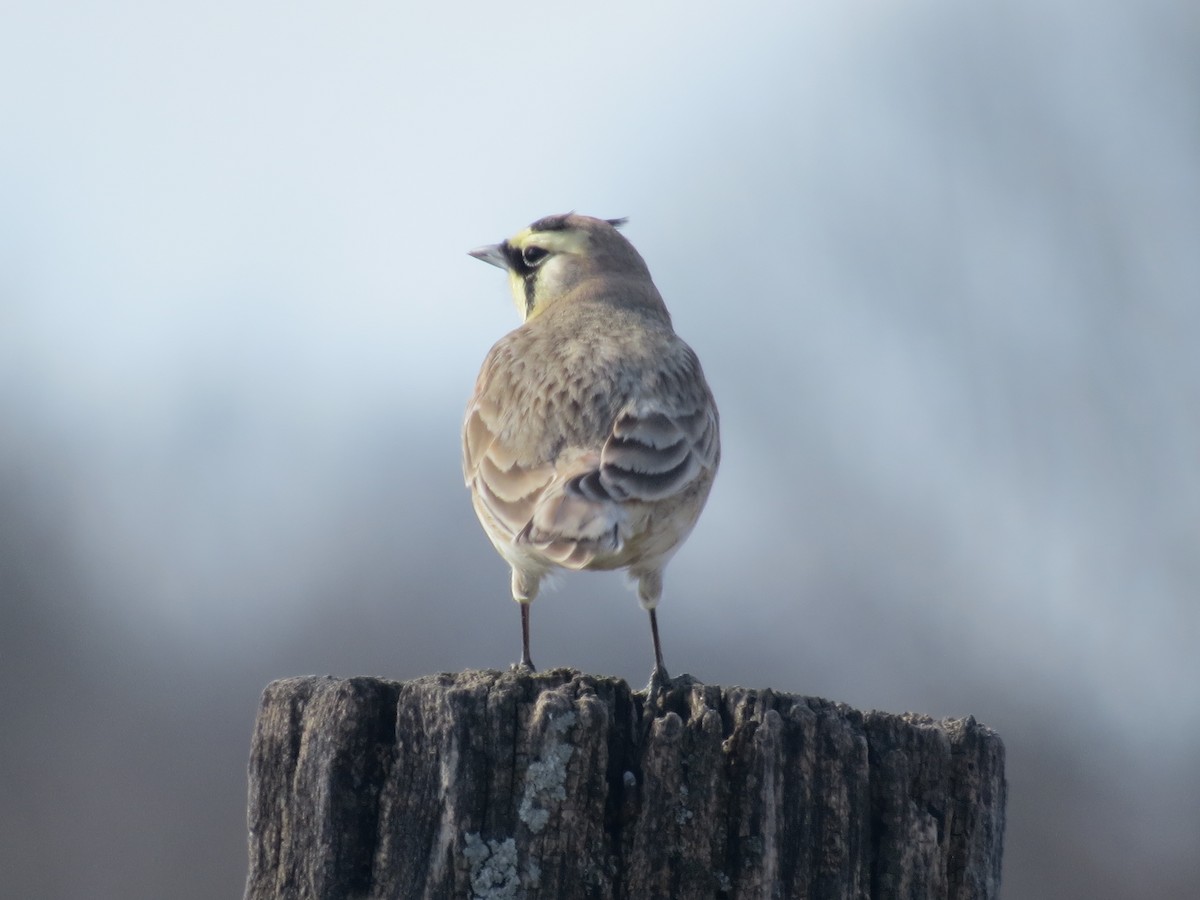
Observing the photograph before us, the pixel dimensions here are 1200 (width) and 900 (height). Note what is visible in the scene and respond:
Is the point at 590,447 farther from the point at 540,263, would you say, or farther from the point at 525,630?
the point at 540,263

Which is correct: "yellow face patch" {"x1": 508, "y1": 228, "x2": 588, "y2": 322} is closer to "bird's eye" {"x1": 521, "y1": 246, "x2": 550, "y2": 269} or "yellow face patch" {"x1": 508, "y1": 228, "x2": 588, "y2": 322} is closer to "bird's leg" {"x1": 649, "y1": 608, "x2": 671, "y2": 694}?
"bird's eye" {"x1": 521, "y1": 246, "x2": 550, "y2": 269}

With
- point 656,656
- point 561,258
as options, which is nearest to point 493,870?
Answer: point 656,656

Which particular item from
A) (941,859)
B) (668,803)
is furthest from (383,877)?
(941,859)

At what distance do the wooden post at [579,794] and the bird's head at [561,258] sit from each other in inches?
188

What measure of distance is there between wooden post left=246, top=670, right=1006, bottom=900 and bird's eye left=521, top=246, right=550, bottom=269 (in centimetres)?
499

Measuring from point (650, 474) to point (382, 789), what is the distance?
2.49 meters

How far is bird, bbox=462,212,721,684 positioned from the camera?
6410 mm

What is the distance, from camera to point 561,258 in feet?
30.4

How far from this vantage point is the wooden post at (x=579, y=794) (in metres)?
4.31

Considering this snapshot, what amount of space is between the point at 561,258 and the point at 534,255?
0.67 feet

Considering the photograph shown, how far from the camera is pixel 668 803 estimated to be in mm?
4355

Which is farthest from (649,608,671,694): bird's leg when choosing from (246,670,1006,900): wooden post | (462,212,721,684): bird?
(246,670,1006,900): wooden post

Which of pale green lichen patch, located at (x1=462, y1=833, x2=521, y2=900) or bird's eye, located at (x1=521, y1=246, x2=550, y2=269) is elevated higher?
bird's eye, located at (x1=521, y1=246, x2=550, y2=269)

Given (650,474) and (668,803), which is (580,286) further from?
(668,803)
